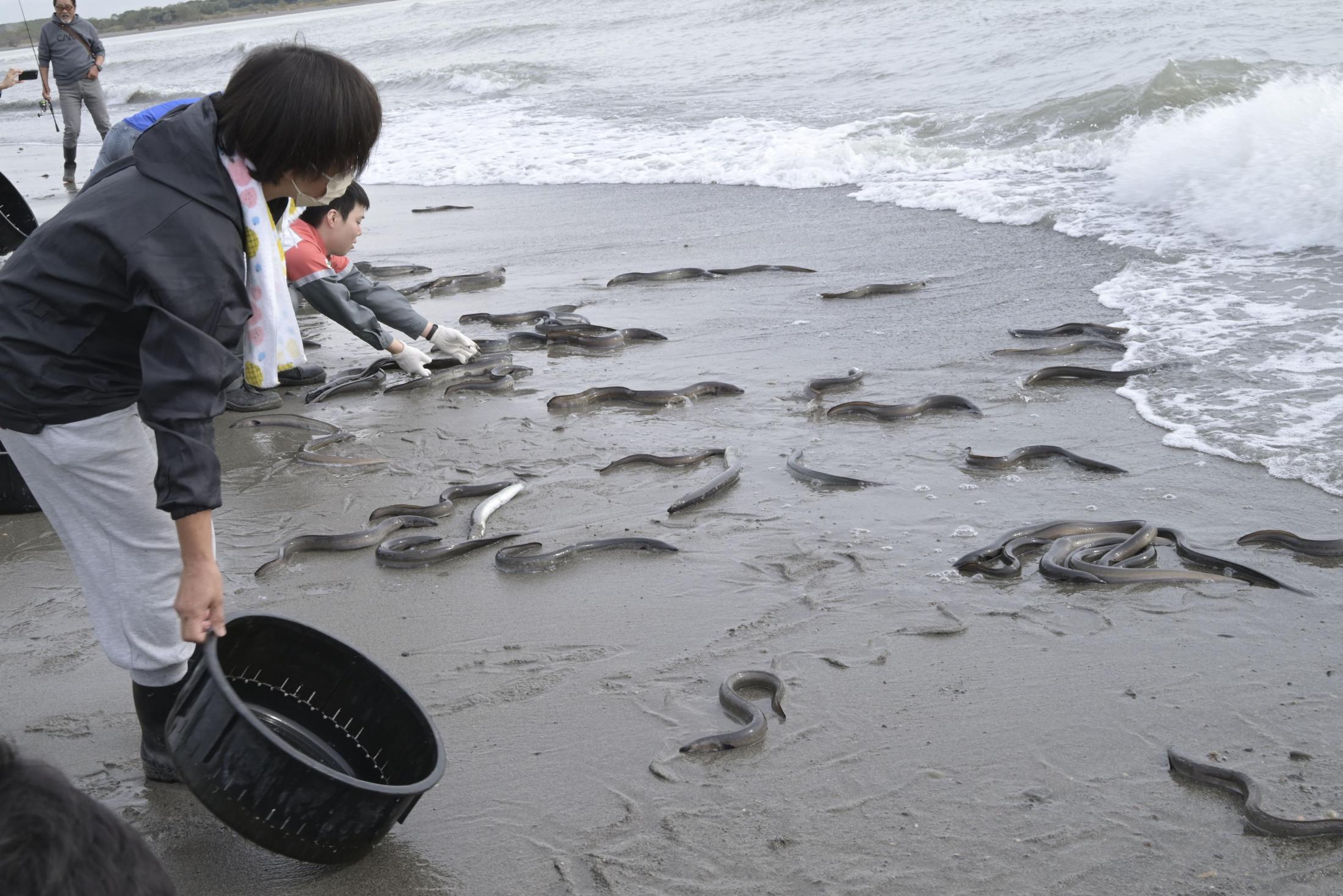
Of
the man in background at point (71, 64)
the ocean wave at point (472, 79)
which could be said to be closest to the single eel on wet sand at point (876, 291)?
the man in background at point (71, 64)

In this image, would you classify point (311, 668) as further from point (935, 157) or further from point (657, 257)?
point (935, 157)

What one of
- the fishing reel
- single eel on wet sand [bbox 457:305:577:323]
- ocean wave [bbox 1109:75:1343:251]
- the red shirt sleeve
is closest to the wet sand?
the red shirt sleeve

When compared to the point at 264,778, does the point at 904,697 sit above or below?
below

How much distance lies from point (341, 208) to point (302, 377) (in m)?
1.10

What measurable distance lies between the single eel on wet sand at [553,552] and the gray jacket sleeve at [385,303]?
2759mm

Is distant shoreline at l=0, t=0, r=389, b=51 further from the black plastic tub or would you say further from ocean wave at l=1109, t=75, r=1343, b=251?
the black plastic tub

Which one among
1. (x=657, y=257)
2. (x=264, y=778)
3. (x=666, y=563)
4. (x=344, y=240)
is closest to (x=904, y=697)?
(x=666, y=563)

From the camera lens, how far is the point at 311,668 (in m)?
2.92

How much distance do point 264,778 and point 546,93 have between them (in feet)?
76.5

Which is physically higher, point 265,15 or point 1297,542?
point 265,15

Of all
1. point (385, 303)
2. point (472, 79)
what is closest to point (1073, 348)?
point (385, 303)

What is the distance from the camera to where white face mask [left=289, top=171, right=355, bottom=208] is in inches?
97.3

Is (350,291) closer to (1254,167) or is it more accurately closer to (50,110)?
(1254,167)

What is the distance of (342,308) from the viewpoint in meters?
6.45
